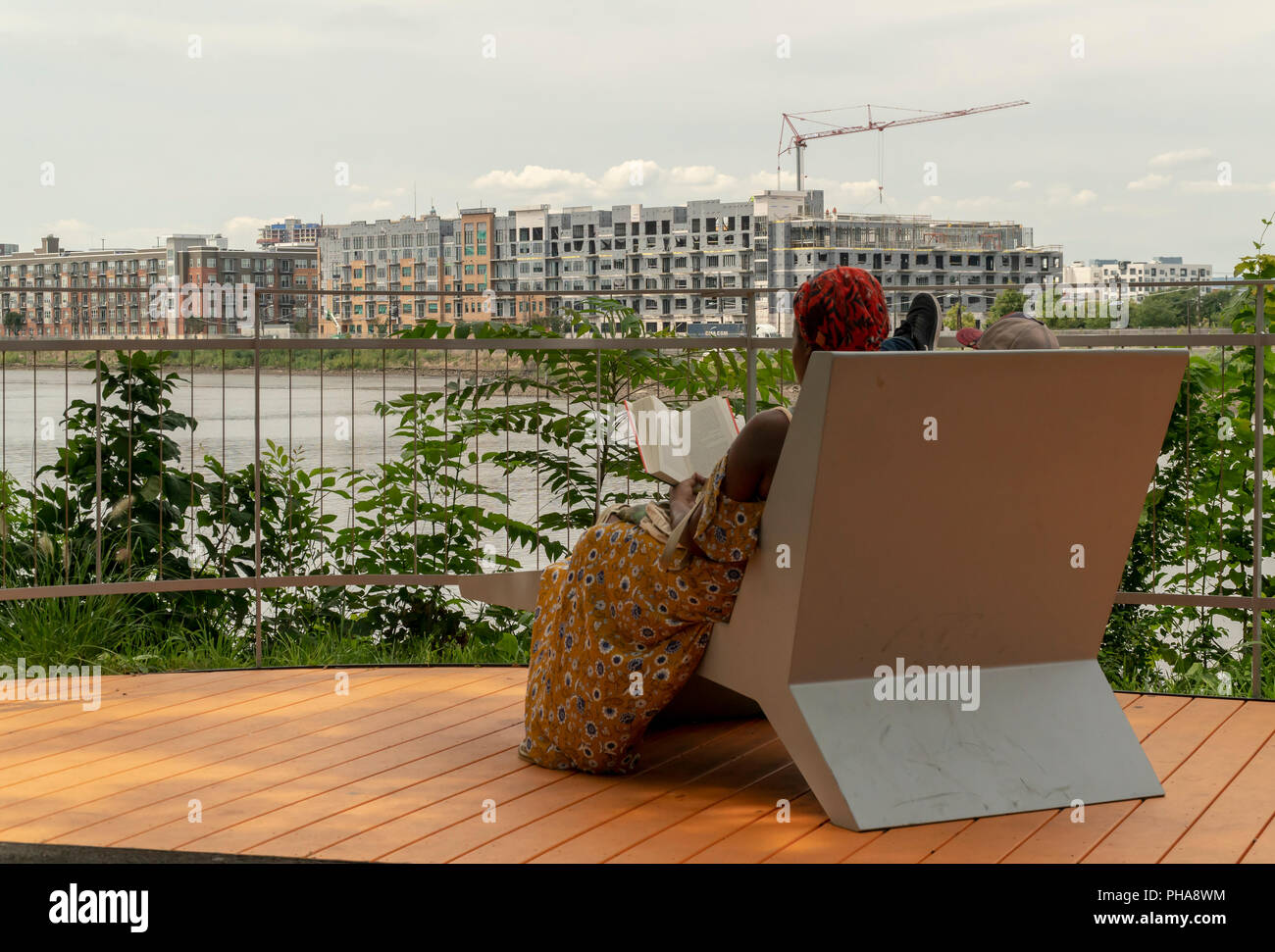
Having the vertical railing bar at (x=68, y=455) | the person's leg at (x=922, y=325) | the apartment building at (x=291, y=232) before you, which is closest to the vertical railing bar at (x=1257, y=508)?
the person's leg at (x=922, y=325)

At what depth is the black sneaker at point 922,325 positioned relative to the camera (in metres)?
3.46

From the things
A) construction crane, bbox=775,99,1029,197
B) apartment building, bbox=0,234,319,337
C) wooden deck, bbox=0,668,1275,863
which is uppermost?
construction crane, bbox=775,99,1029,197

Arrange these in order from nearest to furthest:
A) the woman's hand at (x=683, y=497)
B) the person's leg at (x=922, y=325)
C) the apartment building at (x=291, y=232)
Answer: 1. the woman's hand at (x=683, y=497)
2. the person's leg at (x=922, y=325)
3. the apartment building at (x=291, y=232)

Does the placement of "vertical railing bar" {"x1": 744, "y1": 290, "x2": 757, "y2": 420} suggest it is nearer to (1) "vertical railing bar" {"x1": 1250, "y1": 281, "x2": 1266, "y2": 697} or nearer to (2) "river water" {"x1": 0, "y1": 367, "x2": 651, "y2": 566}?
(2) "river water" {"x1": 0, "y1": 367, "x2": 651, "y2": 566}

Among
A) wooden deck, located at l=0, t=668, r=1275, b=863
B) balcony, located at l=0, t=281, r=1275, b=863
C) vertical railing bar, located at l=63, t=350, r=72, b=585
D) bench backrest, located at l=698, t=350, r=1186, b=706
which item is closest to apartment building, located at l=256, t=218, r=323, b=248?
vertical railing bar, located at l=63, t=350, r=72, b=585

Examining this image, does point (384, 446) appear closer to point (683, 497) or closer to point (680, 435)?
point (680, 435)

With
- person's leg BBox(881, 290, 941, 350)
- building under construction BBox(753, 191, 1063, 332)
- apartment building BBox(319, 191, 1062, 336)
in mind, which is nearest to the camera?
person's leg BBox(881, 290, 941, 350)

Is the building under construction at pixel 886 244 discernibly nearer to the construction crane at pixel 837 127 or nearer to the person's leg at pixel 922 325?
the construction crane at pixel 837 127

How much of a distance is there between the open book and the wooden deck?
2.57ft

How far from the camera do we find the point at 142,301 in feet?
19.6

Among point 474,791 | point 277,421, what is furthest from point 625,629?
point 277,421

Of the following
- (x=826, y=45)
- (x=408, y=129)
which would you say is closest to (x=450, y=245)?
(x=408, y=129)

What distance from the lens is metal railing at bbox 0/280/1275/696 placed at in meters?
4.18

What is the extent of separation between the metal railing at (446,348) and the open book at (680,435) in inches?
40.9
